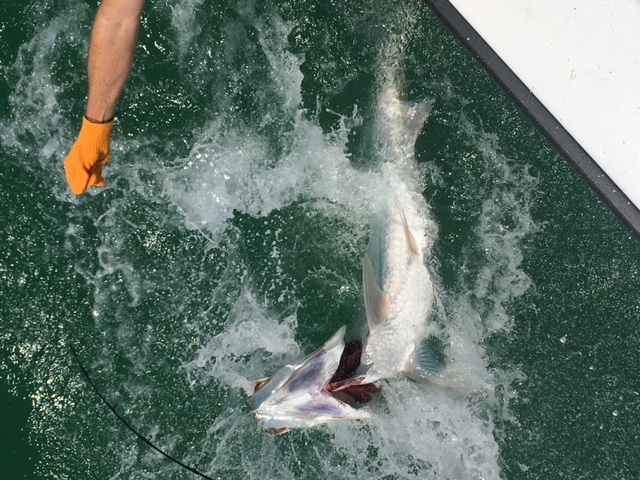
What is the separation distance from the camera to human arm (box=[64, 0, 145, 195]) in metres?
2.19

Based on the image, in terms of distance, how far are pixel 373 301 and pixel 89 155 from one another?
1458 mm

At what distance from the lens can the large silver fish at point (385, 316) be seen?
107 inches

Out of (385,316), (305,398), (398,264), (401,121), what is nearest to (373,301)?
(385,316)

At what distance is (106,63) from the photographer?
87.7 inches

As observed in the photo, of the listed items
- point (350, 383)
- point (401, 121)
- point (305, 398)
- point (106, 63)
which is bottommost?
point (350, 383)

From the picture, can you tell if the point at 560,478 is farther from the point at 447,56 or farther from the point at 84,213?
the point at 84,213

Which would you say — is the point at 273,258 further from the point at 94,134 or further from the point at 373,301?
the point at 94,134

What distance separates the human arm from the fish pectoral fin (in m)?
1.77

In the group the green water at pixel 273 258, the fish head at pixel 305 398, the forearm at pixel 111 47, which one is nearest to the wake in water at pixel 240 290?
the green water at pixel 273 258

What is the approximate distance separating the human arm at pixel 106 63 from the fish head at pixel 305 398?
1281 millimetres

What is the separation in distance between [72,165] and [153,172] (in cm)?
59

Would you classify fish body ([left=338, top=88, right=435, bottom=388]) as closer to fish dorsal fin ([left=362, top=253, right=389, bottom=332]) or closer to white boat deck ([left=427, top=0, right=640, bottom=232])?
fish dorsal fin ([left=362, top=253, right=389, bottom=332])

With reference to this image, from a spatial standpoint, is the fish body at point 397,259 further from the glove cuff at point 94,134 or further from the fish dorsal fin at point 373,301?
the glove cuff at point 94,134

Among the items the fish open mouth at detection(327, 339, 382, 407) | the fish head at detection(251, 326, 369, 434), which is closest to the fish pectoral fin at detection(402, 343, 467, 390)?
the fish open mouth at detection(327, 339, 382, 407)
